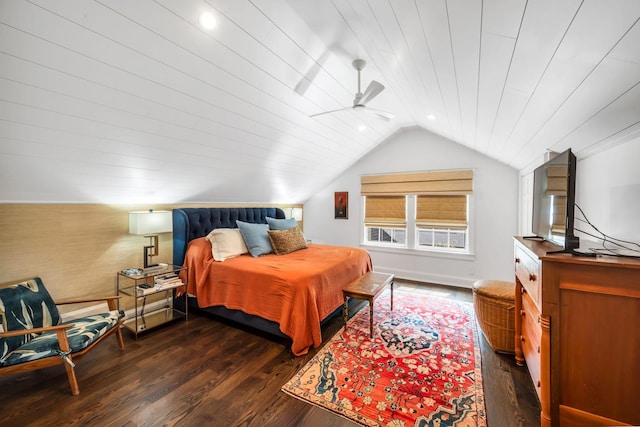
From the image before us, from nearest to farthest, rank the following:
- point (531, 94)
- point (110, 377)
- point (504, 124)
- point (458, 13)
Result: point (458, 13), point (531, 94), point (110, 377), point (504, 124)

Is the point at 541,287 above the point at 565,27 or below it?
below

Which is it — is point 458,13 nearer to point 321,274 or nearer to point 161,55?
point 161,55

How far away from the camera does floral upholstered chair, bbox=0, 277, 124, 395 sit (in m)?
1.82

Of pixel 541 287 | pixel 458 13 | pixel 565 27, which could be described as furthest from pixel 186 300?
pixel 565 27

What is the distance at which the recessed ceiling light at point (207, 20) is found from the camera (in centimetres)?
166

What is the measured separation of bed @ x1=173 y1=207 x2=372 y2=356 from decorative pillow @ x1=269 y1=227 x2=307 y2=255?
9 centimetres

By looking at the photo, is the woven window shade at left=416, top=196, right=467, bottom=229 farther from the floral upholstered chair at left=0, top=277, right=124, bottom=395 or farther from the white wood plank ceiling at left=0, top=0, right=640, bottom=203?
the floral upholstered chair at left=0, top=277, right=124, bottom=395

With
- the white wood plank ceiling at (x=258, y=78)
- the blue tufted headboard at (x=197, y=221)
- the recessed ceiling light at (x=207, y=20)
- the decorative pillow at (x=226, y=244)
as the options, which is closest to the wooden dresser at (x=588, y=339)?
the white wood plank ceiling at (x=258, y=78)

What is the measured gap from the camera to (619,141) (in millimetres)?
1680

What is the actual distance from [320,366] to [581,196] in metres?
2.57

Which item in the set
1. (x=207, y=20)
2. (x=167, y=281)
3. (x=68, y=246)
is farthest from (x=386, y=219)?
(x=68, y=246)

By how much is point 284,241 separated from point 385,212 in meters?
2.22

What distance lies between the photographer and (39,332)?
1754mm

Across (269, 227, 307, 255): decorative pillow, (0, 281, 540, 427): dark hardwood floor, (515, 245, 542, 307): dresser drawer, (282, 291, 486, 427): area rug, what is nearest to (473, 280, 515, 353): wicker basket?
(0, 281, 540, 427): dark hardwood floor
